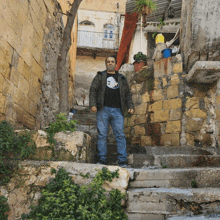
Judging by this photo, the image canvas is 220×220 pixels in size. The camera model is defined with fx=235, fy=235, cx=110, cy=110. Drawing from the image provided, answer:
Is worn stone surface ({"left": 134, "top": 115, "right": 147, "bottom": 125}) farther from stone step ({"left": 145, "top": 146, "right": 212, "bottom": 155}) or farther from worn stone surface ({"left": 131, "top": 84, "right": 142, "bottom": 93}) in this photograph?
stone step ({"left": 145, "top": 146, "right": 212, "bottom": 155})

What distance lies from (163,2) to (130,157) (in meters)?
8.97

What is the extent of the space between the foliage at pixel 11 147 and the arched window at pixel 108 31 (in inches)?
582

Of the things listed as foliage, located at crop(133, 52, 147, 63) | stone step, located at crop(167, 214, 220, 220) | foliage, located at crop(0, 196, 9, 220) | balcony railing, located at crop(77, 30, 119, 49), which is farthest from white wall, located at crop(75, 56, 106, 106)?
stone step, located at crop(167, 214, 220, 220)

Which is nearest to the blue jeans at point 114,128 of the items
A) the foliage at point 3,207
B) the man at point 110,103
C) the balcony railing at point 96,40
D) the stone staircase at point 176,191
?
the man at point 110,103

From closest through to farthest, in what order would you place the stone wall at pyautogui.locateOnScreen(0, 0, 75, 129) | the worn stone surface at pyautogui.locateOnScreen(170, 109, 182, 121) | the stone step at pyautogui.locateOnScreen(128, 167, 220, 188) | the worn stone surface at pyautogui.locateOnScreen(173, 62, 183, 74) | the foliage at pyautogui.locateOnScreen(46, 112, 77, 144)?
1. the stone step at pyautogui.locateOnScreen(128, 167, 220, 188)
2. the foliage at pyautogui.locateOnScreen(46, 112, 77, 144)
3. the stone wall at pyautogui.locateOnScreen(0, 0, 75, 129)
4. the worn stone surface at pyautogui.locateOnScreen(170, 109, 182, 121)
5. the worn stone surface at pyautogui.locateOnScreen(173, 62, 183, 74)

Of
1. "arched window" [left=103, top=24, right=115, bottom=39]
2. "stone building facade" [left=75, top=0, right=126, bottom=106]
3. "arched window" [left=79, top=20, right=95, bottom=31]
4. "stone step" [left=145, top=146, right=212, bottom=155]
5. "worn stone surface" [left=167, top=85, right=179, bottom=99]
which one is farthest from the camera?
"arched window" [left=79, top=20, right=95, bottom=31]

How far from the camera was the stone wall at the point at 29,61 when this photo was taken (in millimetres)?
3432

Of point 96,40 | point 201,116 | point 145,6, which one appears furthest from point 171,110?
point 96,40

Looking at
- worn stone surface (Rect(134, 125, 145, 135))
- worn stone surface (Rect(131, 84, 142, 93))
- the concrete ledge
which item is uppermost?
worn stone surface (Rect(131, 84, 142, 93))

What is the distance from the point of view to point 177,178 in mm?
2639

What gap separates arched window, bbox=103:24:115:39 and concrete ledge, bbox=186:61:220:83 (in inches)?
472

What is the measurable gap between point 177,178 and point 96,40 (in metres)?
14.8

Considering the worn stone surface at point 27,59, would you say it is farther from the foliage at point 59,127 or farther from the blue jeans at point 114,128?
the blue jeans at point 114,128

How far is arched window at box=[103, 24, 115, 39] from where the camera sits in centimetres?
1658
